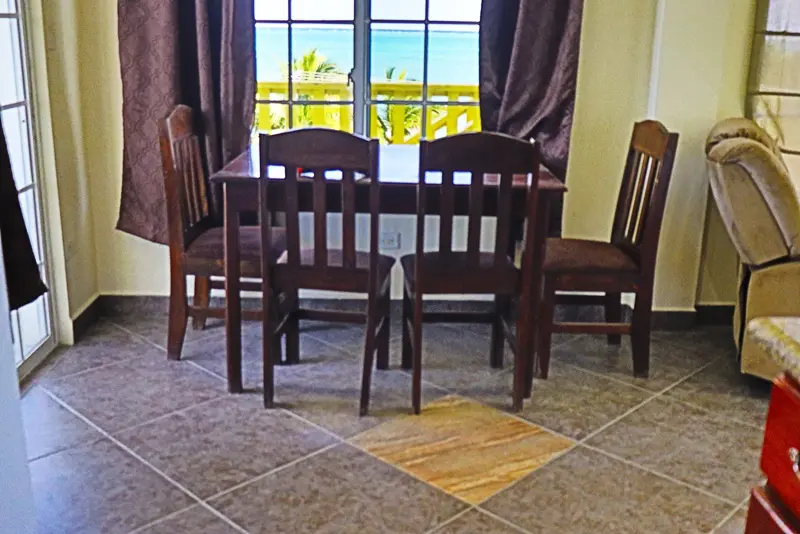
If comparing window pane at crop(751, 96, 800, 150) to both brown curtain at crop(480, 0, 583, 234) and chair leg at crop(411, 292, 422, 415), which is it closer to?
brown curtain at crop(480, 0, 583, 234)

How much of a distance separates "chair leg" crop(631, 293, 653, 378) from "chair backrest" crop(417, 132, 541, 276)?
2.24ft

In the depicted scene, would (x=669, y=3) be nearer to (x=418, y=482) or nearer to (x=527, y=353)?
(x=527, y=353)

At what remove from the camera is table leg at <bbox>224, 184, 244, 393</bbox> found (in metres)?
2.95

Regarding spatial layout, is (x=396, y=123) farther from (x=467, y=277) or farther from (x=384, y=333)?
(x=467, y=277)

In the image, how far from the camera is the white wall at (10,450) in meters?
1.71

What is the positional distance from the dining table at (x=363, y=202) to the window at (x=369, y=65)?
33.1 inches

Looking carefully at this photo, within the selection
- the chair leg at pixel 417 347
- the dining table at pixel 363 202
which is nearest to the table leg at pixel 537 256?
the dining table at pixel 363 202

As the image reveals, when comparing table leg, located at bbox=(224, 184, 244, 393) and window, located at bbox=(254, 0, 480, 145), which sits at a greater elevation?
window, located at bbox=(254, 0, 480, 145)

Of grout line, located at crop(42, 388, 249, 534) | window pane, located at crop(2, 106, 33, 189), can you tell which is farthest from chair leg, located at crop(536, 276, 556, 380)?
window pane, located at crop(2, 106, 33, 189)

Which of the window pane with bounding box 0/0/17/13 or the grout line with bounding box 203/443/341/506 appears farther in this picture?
the window pane with bounding box 0/0/17/13

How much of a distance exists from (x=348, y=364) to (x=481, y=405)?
0.63m

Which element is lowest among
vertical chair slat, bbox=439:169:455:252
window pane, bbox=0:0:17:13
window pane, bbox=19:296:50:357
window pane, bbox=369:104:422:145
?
window pane, bbox=19:296:50:357

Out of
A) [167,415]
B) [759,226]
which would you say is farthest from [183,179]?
[759,226]

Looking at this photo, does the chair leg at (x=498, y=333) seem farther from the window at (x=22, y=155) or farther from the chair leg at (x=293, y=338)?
the window at (x=22, y=155)
